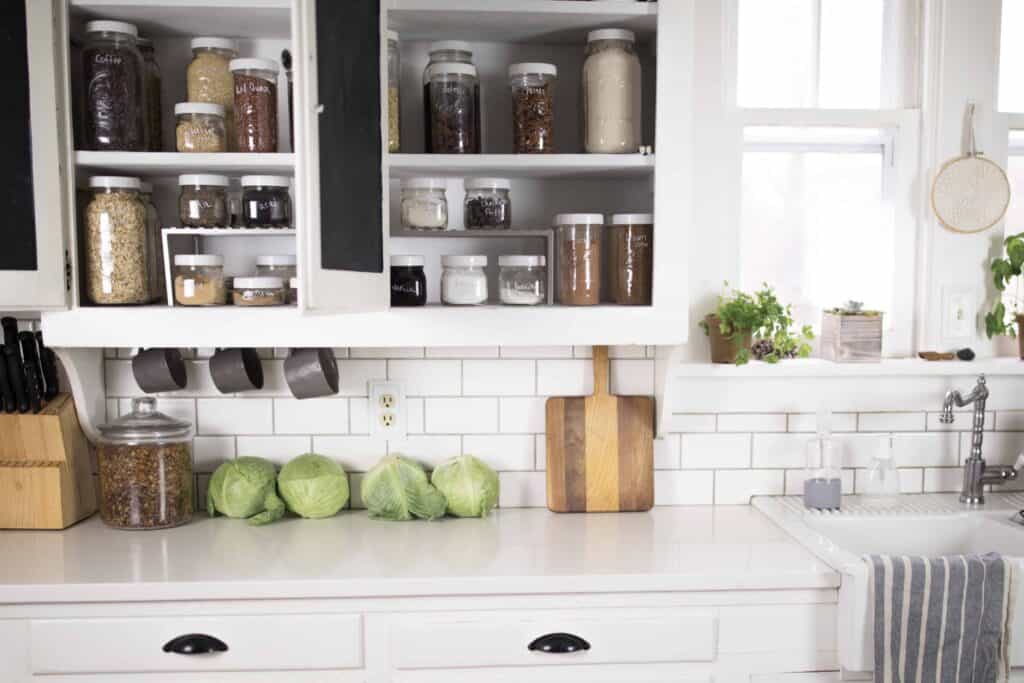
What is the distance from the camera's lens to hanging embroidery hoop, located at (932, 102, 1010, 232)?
7.25ft

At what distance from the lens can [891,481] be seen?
7.20ft

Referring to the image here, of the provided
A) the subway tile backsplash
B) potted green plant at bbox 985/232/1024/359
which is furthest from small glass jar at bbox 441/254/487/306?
potted green plant at bbox 985/232/1024/359

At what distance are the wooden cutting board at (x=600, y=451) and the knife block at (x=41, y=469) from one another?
117 cm

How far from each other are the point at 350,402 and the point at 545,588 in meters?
0.78

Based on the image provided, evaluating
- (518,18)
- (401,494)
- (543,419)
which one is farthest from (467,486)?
(518,18)

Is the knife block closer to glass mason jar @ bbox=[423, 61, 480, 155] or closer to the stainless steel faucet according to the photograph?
glass mason jar @ bbox=[423, 61, 480, 155]

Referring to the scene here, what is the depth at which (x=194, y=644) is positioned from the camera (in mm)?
1671

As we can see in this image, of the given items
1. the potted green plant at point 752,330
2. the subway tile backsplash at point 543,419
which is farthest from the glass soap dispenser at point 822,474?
the potted green plant at point 752,330

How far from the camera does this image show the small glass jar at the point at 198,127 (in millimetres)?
1817

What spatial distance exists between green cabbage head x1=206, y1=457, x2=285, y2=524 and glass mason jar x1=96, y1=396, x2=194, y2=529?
0.30ft

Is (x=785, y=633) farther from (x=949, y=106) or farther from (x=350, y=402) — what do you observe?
(x=949, y=106)

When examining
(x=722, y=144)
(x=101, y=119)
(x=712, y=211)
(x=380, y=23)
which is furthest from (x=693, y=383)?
(x=101, y=119)

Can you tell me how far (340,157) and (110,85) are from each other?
708 mm

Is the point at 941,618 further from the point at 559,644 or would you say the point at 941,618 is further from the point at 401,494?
the point at 401,494
